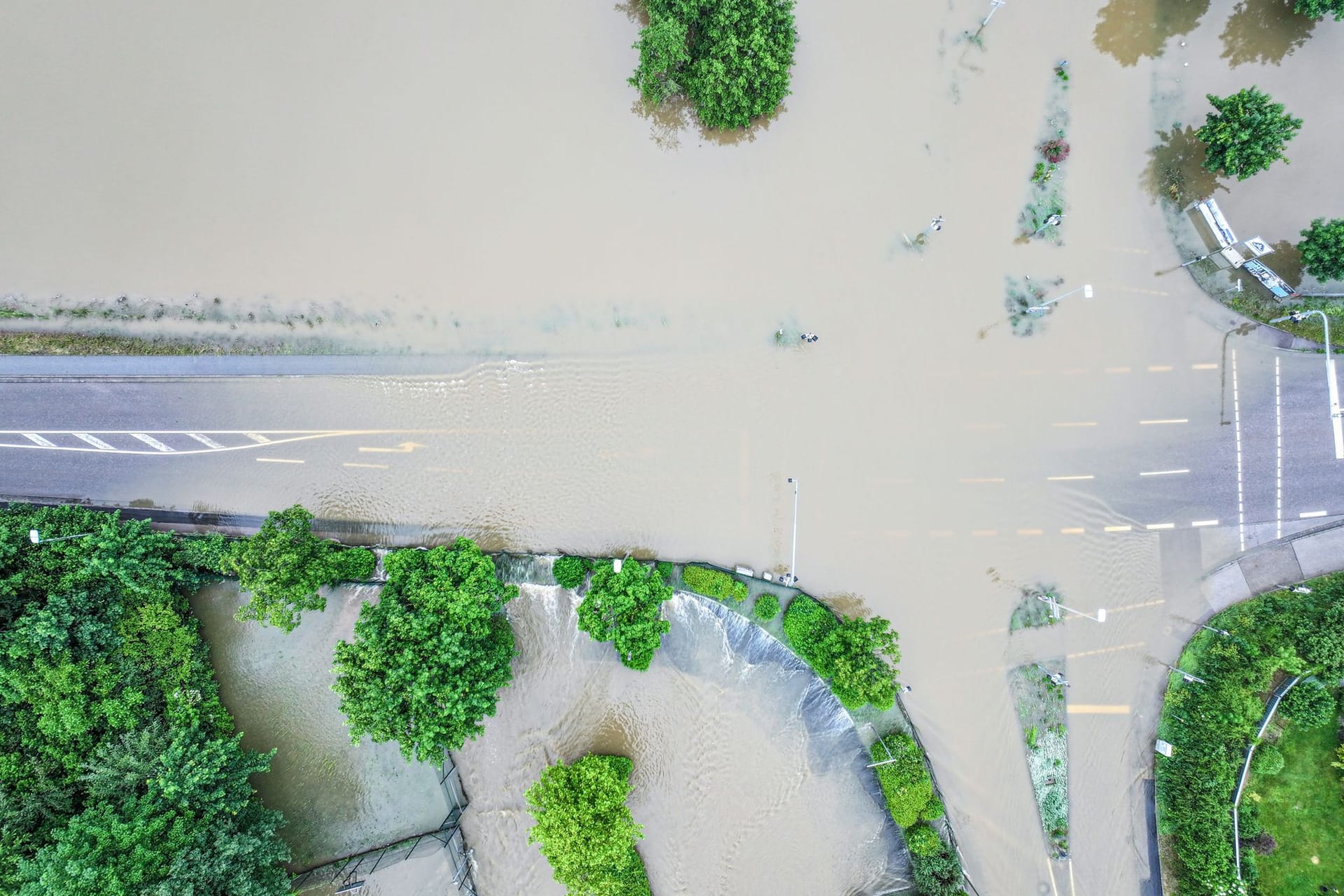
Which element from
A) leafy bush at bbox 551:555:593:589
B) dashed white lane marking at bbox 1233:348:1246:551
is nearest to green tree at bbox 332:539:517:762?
leafy bush at bbox 551:555:593:589

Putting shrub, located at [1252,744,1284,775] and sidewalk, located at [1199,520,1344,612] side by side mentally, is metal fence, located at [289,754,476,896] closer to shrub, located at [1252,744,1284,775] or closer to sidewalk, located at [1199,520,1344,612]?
shrub, located at [1252,744,1284,775]

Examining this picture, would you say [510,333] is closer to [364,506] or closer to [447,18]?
[364,506]

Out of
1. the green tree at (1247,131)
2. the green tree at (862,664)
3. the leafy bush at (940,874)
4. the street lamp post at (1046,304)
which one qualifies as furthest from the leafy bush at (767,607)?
the green tree at (1247,131)

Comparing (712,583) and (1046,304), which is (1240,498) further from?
(712,583)

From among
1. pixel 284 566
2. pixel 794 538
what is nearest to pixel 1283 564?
pixel 794 538

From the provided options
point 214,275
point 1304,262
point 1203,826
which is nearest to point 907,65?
point 1304,262
